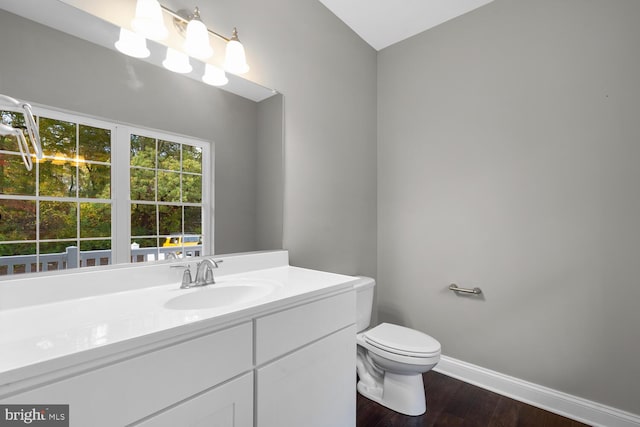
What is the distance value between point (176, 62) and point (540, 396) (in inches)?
101

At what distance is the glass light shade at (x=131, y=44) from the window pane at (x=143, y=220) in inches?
23.4

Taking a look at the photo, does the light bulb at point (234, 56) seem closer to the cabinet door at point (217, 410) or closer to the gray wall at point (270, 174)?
the gray wall at point (270, 174)

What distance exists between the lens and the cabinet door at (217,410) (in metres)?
0.73

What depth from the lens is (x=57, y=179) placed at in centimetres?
99

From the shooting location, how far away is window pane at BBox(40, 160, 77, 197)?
97cm

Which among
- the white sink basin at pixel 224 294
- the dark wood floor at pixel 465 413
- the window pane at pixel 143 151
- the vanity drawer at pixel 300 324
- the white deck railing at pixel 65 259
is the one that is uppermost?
the window pane at pixel 143 151

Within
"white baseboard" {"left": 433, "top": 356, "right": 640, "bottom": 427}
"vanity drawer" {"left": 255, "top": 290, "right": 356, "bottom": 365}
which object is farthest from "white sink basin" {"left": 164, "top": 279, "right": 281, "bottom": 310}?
"white baseboard" {"left": 433, "top": 356, "right": 640, "bottom": 427}

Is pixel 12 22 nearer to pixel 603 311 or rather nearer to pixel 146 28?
pixel 146 28

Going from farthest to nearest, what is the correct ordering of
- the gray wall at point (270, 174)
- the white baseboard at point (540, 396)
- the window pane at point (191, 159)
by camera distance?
the gray wall at point (270, 174)
the white baseboard at point (540, 396)
the window pane at point (191, 159)

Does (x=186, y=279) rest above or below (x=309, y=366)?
above

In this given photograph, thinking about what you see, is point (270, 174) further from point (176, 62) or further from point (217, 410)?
point (217, 410)

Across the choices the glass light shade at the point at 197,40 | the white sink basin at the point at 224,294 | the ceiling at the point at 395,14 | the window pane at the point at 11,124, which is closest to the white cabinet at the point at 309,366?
the white sink basin at the point at 224,294

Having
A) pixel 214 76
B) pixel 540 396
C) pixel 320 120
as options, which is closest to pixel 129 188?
pixel 214 76

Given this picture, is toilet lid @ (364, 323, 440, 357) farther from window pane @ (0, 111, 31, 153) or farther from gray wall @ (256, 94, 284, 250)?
window pane @ (0, 111, 31, 153)
